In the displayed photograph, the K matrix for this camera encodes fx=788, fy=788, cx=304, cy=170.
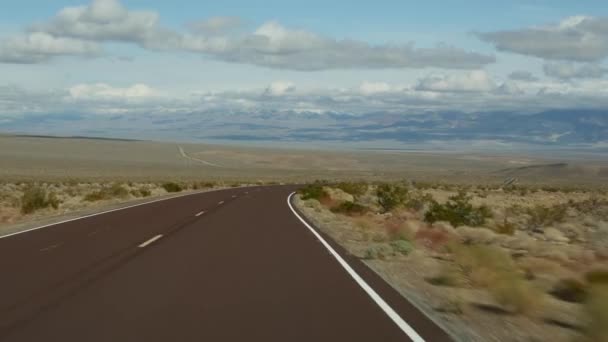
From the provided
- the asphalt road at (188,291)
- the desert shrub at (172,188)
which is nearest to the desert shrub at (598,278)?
the asphalt road at (188,291)

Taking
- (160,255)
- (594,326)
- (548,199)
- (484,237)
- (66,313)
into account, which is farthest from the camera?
(548,199)

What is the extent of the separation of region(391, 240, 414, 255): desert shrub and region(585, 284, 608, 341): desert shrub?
806 cm

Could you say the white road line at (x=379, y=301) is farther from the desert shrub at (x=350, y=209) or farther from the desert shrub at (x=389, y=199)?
the desert shrub at (x=389, y=199)

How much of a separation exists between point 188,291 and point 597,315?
5.32 meters

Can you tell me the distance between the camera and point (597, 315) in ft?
24.1

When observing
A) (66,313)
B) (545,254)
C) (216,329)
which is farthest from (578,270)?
(66,313)

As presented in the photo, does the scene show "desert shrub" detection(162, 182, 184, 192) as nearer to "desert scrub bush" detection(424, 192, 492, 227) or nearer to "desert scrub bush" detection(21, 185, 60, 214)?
"desert scrub bush" detection(21, 185, 60, 214)

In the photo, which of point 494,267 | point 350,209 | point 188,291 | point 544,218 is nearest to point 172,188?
point 350,209

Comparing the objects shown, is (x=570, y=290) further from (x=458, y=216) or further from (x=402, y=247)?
(x=458, y=216)

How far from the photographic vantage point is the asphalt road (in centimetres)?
805

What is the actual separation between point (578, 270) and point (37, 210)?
23.3m

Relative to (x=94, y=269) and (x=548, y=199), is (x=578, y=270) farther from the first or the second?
(x=548, y=199)

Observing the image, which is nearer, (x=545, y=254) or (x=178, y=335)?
(x=178, y=335)

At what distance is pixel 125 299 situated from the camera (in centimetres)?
978
